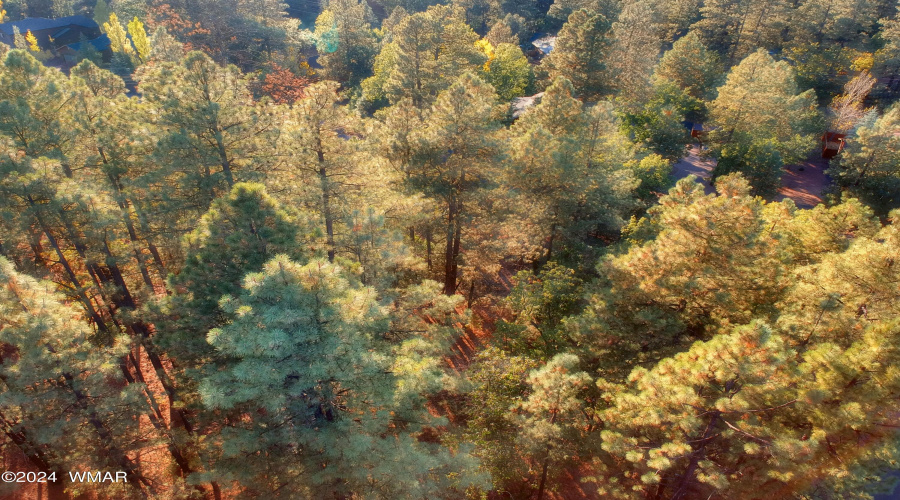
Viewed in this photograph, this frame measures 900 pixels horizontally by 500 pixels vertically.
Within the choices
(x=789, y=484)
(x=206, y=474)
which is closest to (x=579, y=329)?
(x=789, y=484)

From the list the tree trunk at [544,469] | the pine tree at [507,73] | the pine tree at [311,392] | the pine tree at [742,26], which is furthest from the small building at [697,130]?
the pine tree at [311,392]

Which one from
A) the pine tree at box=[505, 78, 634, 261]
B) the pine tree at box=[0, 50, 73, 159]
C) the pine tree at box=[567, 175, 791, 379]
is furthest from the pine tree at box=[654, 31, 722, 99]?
the pine tree at box=[0, 50, 73, 159]

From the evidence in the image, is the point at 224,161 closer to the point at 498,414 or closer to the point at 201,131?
the point at 201,131

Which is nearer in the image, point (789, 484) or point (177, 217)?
point (789, 484)

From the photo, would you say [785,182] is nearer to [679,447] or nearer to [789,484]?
[789,484]

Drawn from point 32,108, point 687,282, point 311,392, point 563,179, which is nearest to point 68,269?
point 32,108

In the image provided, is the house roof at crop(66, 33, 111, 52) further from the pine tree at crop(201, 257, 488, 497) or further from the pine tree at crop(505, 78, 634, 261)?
the pine tree at crop(201, 257, 488, 497)
